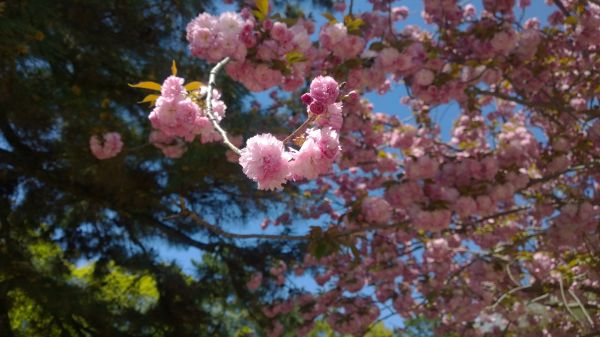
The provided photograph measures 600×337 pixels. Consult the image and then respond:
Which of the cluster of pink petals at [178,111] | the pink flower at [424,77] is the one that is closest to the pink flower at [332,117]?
the cluster of pink petals at [178,111]

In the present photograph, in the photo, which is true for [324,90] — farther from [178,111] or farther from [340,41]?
[340,41]

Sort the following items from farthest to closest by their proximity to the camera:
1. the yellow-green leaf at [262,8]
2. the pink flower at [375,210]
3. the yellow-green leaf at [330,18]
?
the pink flower at [375,210] → the yellow-green leaf at [330,18] → the yellow-green leaf at [262,8]

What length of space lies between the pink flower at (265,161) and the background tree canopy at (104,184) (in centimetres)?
185

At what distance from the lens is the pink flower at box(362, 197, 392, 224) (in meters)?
2.79

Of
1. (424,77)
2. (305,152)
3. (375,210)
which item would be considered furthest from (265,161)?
(424,77)

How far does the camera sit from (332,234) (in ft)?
6.73

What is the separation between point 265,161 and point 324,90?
16 centimetres

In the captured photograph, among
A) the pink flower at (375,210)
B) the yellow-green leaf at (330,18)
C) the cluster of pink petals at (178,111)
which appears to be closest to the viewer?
the cluster of pink petals at (178,111)

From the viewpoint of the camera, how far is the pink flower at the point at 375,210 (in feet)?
9.15

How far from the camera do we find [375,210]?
2.79 m

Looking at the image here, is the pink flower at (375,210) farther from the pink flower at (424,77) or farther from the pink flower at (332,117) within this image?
the pink flower at (332,117)

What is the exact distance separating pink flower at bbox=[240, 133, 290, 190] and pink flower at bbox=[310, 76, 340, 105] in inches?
4.1

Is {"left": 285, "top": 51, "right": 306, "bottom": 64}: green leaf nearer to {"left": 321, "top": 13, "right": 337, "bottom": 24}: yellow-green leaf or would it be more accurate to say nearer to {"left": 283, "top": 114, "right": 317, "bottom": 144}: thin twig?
{"left": 321, "top": 13, "right": 337, "bottom": 24}: yellow-green leaf

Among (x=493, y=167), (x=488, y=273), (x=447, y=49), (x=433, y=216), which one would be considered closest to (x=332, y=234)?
(x=433, y=216)
